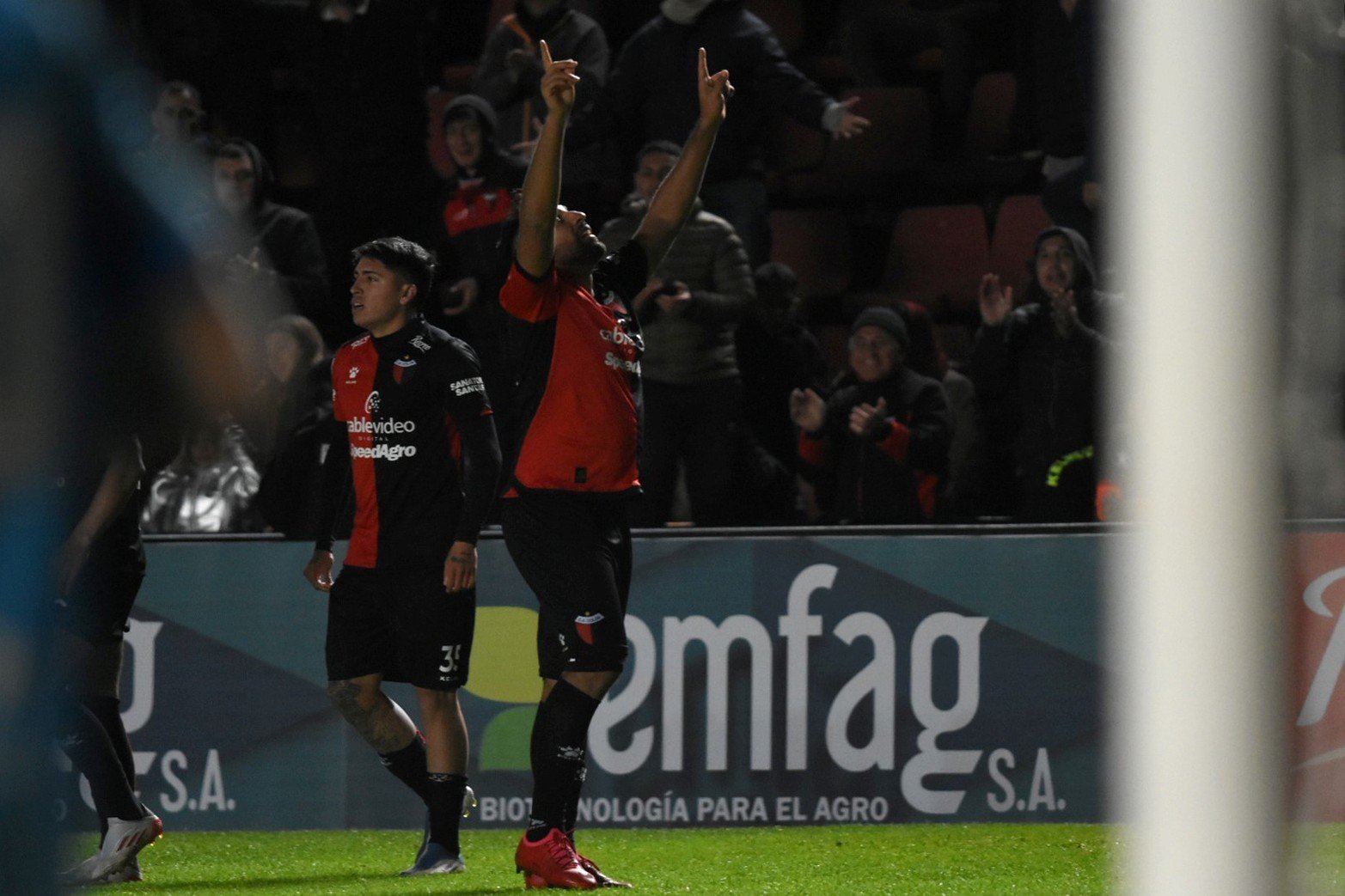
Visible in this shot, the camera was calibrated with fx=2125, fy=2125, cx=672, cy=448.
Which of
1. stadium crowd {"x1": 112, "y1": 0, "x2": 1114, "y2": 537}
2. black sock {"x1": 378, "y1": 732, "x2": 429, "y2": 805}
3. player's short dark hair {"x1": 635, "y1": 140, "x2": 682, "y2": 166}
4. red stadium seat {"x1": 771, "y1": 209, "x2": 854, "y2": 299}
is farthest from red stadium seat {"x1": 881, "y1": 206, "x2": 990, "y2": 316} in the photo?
black sock {"x1": 378, "y1": 732, "x2": 429, "y2": 805}

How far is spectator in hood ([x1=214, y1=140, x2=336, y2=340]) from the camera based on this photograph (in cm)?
1016

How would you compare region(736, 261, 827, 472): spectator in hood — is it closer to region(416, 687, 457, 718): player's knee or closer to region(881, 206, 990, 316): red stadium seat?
region(881, 206, 990, 316): red stadium seat

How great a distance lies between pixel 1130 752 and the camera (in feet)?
6.20

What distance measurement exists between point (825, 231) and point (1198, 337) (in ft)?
32.0

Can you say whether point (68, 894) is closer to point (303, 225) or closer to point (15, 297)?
point (15, 297)

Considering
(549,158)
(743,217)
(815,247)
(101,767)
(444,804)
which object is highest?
(815,247)

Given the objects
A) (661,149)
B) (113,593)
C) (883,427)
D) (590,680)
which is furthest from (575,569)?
(661,149)

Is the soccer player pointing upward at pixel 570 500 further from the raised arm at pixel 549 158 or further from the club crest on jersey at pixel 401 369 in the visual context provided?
the club crest on jersey at pixel 401 369

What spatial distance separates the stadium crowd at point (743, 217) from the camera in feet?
29.1

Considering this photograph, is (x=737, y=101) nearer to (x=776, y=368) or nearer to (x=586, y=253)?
(x=776, y=368)

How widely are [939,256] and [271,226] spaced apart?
3.54 m

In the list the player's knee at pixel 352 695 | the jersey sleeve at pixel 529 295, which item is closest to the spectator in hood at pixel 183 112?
the player's knee at pixel 352 695

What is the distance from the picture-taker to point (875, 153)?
459 inches

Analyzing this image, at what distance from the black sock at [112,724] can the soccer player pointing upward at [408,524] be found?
0.71 metres
